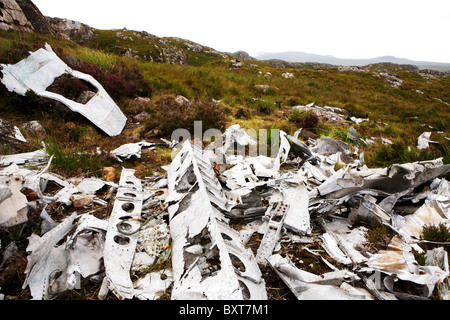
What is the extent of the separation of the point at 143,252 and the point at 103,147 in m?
2.86

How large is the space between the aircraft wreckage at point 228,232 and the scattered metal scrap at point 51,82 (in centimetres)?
219

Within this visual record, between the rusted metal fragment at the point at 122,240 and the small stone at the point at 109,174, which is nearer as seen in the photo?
the rusted metal fragment at the point at 122,240

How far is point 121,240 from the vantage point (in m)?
2.01

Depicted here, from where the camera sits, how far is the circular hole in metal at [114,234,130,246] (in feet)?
6.51

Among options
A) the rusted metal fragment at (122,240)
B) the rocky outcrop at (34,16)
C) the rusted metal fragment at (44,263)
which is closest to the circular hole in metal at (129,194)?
the rusted metal fragment at (122,240)

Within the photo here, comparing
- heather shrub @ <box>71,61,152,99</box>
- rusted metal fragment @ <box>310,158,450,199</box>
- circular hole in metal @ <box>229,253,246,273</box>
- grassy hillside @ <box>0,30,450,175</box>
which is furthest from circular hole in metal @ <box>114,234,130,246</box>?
heather shrub @ <box>71,61,152,99</box>

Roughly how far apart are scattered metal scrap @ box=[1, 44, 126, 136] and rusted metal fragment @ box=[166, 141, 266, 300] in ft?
10.5

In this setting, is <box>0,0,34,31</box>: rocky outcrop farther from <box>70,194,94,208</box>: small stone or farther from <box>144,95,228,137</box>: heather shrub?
<box>70,194,94,208</box>: small stone

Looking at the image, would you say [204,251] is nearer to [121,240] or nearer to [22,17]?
[121,240]

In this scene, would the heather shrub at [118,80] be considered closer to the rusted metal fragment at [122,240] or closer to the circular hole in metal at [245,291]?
the rusted metal fragment at [122,240]

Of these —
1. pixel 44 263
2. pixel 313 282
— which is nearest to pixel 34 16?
pixel 44 263

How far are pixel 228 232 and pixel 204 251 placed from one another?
1.00 ft

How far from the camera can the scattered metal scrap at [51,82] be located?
172 inches
